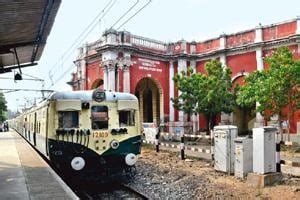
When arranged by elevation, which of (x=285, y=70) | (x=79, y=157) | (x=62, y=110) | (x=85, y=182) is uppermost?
(x=285, y=70)

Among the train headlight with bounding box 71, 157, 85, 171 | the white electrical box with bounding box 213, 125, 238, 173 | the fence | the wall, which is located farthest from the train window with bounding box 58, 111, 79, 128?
the wall

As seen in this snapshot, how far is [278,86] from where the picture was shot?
19172 millimetres

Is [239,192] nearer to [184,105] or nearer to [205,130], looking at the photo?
[184,105]

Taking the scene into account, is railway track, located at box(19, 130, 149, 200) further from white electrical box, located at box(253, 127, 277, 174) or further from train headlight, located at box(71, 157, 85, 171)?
white electrical box, located at box(253, 127, 277, 174)

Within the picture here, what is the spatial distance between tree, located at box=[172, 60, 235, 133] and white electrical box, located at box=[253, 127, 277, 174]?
553 inches

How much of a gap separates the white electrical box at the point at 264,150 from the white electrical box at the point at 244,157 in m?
0.38

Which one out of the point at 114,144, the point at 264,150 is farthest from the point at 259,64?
the point at 114,144

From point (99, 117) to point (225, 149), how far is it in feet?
12.7

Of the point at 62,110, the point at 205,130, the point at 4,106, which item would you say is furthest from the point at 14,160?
the point at 4,106

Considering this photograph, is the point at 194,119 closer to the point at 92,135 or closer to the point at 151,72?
the point at 151,72

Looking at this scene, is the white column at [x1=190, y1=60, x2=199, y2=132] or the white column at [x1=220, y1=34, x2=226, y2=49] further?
the white column at [x1=190, y1=60, x2=199, y2=132]

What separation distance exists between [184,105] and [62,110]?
16.2 meters

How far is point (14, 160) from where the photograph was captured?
14.0m

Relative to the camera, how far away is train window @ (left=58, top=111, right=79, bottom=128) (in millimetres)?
10789
